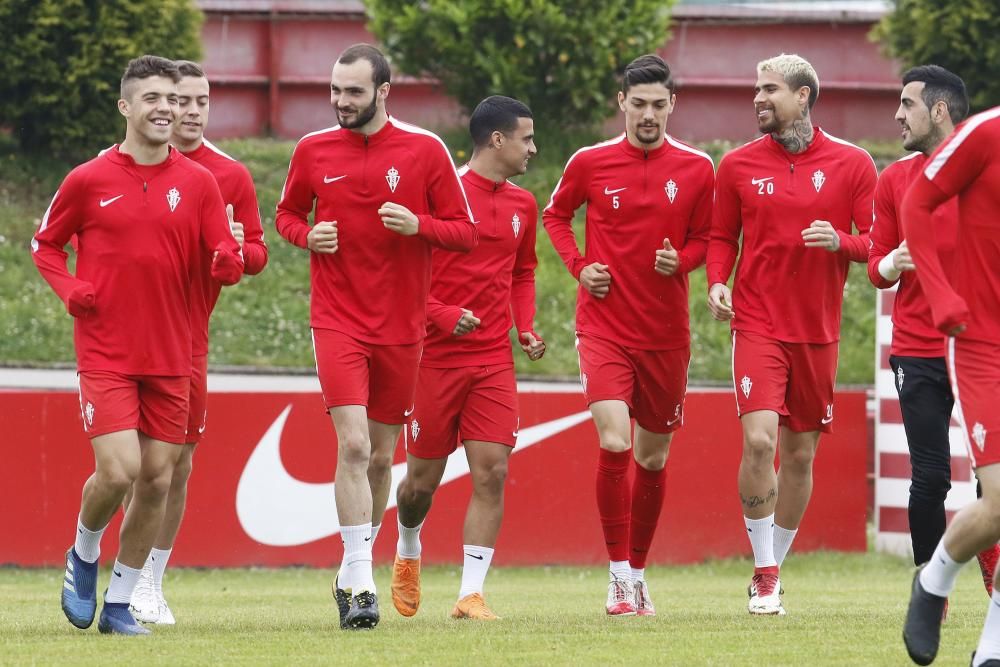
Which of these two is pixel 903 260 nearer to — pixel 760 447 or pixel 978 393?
pixel 978 393

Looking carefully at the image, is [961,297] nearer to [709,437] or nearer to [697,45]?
[709,437]

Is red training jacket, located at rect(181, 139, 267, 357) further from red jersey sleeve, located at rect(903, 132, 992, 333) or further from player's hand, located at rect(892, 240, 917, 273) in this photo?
red jersey sleeve, located at rect(903, 132, 992, 333)

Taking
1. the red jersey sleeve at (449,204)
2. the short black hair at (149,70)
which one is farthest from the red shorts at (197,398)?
the short black hair at (149,70)

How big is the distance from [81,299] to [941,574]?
3.95 metres

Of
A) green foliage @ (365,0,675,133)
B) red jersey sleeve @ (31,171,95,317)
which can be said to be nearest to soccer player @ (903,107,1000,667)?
red jersey sleeve @ (31,171,95,317)

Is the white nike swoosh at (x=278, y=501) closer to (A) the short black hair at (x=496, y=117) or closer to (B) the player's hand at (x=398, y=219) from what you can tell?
(A) the short black hair at (x=496, y=117)

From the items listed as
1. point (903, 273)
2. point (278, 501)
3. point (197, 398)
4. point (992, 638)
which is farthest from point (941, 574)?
point (278, 501)

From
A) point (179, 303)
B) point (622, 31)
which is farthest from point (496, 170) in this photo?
point (622, 31)

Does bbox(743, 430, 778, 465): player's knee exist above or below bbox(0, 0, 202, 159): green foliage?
below

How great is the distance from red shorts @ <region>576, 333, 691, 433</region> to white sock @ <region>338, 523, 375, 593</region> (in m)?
1.71

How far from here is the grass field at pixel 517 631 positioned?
7.05 metres

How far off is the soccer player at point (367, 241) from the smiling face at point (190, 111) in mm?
799

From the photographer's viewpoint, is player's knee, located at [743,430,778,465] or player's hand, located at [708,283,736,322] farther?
player's knee, located at [743,430,778,465]

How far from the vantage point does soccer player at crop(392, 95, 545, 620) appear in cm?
934
